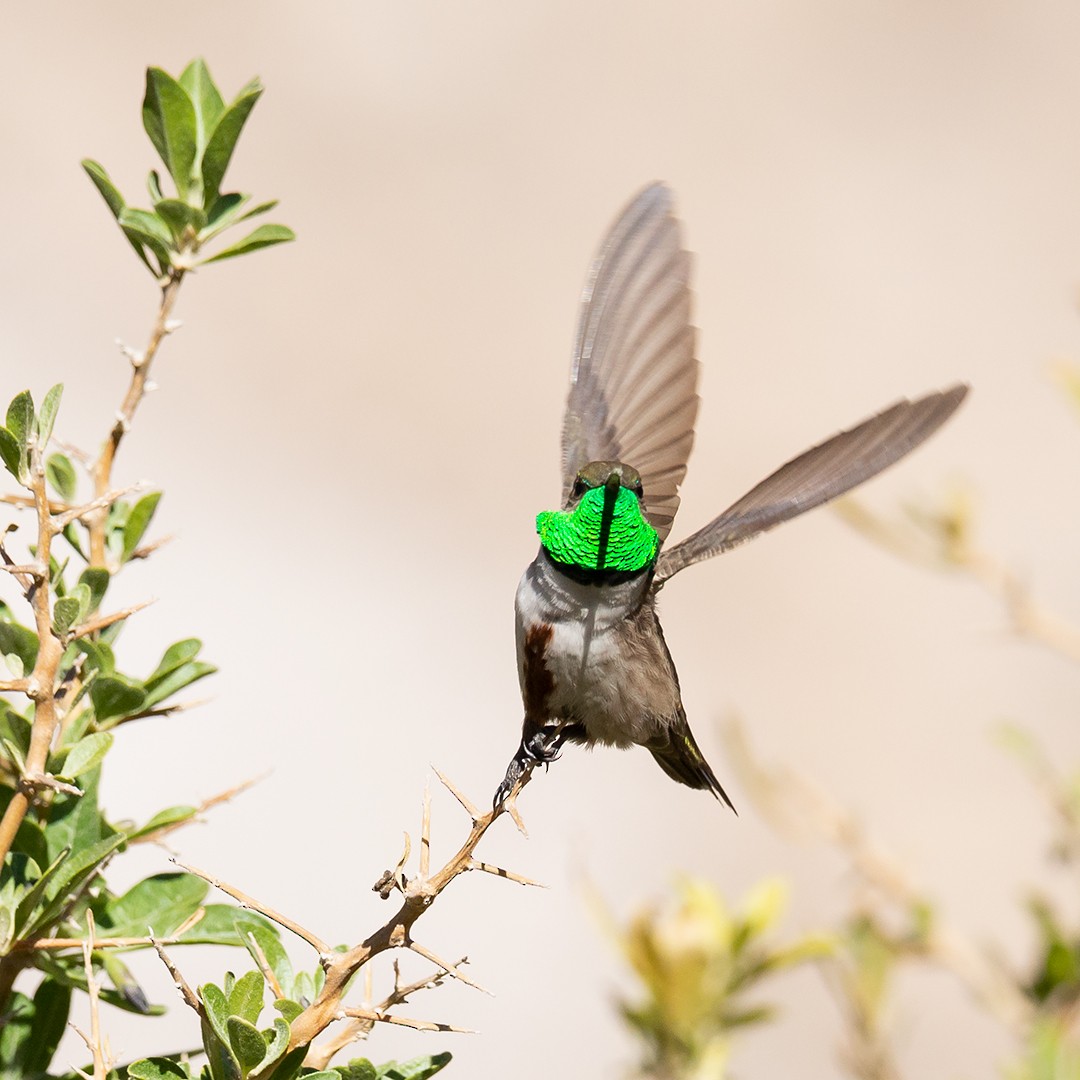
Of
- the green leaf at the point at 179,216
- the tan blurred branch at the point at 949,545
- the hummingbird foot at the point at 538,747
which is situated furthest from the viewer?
the tan blurred branch at the point at 949,545

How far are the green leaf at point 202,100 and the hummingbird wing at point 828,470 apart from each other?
3.60 ft

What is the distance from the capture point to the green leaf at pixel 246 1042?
1371mm

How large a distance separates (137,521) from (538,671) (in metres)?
1.03

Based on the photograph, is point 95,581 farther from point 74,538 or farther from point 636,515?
point 636,515

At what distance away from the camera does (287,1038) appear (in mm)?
1405

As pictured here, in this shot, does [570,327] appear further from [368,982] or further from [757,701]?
[368,982]

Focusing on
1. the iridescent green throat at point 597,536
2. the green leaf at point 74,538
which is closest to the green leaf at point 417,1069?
the green leaf at point 74,538

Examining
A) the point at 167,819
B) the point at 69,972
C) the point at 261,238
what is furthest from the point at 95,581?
the point at 261,238

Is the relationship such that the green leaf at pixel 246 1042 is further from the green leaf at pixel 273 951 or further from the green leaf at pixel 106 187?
the green leaf at pixel 106 187

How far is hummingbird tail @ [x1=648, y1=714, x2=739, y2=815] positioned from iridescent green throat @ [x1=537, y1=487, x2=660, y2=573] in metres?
0.45

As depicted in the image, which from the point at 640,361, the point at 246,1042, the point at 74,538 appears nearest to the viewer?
the point at 246,1042

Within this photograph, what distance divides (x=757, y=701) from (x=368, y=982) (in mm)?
9998

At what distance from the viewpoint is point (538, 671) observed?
271 cm

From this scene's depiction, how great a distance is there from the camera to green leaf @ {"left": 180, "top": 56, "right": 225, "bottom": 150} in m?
1.90
